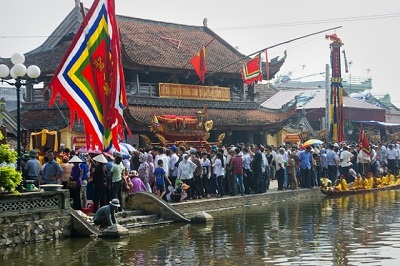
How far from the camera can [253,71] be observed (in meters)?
32.5

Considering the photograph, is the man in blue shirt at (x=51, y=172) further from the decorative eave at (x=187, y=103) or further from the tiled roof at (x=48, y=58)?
the tiled roof at (x=48, y=58)

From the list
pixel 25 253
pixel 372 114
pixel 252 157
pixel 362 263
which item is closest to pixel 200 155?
pixel 252 157

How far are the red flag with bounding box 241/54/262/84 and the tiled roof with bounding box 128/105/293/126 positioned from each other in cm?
239

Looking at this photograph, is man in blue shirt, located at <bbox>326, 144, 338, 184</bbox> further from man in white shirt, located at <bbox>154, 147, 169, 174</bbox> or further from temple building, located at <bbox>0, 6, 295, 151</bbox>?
man in white shirt, located at <bbox>154, 147, 169, 174</bbox>

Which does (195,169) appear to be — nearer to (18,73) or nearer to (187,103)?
(18,73)

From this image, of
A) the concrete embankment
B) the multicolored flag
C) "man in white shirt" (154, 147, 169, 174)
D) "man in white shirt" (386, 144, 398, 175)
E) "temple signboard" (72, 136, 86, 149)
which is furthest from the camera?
"man in white shirt" (386, 144, 398, 175)

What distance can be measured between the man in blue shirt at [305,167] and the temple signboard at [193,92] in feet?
29.7

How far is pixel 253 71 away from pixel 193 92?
314 centimetres

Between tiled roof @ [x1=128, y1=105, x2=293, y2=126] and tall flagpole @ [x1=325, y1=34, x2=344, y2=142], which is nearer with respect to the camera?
tiled roof @ [x1=128, y1=105, x2=293, y2=126]

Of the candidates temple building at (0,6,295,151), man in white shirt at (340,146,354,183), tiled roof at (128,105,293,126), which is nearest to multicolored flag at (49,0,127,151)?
temple building at (0,6,295,151)

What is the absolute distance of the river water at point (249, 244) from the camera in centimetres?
1165

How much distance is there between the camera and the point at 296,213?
62.4 feet

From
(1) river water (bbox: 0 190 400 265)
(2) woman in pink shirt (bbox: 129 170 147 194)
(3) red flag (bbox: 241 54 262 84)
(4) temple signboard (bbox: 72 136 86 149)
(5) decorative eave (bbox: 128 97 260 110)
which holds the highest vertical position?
(3) red flag (bbox: 241 54 262 84)

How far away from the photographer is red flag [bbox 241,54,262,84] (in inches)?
1268
